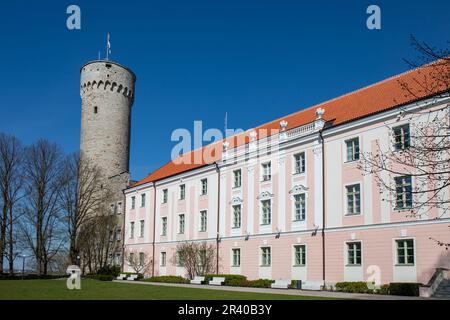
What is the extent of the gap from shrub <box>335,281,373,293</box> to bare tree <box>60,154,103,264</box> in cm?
3023

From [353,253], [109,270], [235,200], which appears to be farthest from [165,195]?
[353,253]

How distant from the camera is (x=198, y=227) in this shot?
39.7 metres

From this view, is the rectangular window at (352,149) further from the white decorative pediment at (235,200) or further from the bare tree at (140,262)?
the bare tree at (140,262)

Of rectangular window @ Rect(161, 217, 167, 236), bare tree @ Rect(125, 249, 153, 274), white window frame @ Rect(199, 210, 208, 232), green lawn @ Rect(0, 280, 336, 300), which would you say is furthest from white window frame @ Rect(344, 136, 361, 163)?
bare tree @ Rect(125, 249, 153, 274)

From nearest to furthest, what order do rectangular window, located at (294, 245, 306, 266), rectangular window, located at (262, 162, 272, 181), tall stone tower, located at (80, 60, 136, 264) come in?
rectangular window, located at (294, 245, 306, 266), rectangular window, located at (262, 162, 272, 181), tall stone tower, located at (80, 60, 136, 264)

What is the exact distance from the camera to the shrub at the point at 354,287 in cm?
2490

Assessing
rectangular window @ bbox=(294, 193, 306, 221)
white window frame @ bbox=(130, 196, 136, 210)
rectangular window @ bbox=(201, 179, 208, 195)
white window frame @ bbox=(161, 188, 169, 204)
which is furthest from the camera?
white window frame @ bbox=(130, 196, 136, 210)

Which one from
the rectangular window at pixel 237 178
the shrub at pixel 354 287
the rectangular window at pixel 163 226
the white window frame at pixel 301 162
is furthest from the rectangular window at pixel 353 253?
the rectangular window at pixel 163 226

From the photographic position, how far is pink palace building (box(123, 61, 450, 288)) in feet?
82.0

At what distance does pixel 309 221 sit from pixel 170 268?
1561 centimetres

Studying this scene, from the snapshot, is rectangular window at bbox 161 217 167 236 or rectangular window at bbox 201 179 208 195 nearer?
rectangular window at bbox 201 179 208 195

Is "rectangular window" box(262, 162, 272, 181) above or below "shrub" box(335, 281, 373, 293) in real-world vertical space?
above

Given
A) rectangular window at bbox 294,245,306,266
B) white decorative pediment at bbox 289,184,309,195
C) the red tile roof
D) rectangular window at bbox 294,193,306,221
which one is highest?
the red tile roof

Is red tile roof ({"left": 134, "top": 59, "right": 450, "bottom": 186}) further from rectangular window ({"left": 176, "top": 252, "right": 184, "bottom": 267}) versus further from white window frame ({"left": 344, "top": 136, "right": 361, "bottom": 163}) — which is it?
rectangular window ({"left": 176, "top": 252, "right": 184, "bottom": 267})
